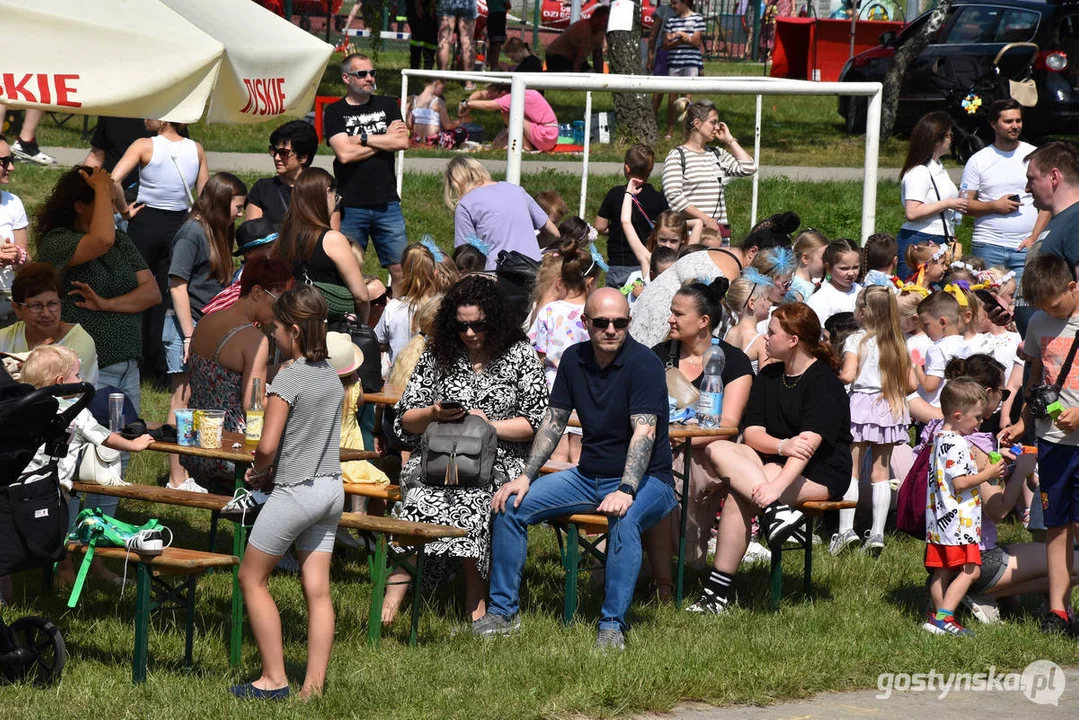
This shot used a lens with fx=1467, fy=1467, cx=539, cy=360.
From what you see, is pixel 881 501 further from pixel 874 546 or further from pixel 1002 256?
pixel 1002 256

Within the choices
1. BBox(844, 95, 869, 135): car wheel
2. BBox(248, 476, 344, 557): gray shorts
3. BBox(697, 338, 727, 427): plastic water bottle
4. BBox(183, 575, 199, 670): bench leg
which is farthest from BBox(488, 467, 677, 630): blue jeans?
BBox(844, 95, 869, 135): car wheel

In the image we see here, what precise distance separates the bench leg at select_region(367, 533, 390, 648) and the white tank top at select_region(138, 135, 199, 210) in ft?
16.9

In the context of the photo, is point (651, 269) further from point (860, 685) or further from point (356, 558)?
point (860, 685)

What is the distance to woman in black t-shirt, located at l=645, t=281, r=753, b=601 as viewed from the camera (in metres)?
7.48

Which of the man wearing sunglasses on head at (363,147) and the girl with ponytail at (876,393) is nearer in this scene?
the girl with ponytail at (876,393)

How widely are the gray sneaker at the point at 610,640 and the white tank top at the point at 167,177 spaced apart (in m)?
5.75

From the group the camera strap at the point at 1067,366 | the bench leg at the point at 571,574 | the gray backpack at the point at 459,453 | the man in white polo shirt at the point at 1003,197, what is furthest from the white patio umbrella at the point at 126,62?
the man in white polo shirt at the point at 1003,197

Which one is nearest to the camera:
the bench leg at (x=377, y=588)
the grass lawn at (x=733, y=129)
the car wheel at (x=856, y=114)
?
the bench leg at (x=377, y=588)

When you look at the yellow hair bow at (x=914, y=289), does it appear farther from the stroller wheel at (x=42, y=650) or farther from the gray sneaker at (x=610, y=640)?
the stroller wheel at (x=42, y=650)

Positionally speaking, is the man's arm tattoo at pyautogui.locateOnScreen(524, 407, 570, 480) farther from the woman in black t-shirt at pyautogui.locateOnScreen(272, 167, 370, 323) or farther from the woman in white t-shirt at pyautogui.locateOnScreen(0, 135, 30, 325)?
the woman in white t-shirt at pyautogui.locateOnScreen(0, 135, 30, 325)

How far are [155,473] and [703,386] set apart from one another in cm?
386

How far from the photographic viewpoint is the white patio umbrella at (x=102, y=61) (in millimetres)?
6168

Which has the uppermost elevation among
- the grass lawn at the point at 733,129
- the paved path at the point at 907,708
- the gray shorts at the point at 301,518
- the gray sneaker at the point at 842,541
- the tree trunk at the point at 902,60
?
the tree trunk at the point at 902,60

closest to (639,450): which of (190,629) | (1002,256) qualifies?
(190,629)
